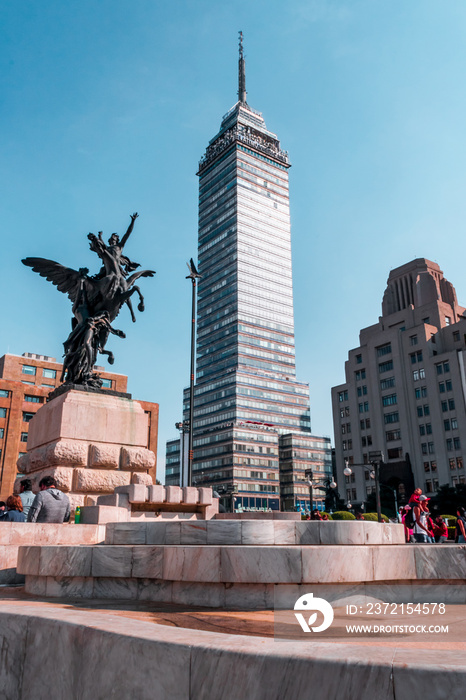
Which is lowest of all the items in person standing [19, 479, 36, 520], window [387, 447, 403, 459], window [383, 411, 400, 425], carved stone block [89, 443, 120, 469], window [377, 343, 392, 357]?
person standing [19, 479, 36, 520]

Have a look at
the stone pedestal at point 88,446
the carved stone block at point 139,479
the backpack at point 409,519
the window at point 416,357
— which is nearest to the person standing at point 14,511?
the stone pedestal at point 88,446

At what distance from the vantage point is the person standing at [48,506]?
758 cm

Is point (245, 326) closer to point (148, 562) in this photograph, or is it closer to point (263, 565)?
point (148, 562)

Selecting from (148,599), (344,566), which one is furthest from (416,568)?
(148,599)

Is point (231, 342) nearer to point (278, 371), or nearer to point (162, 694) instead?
point (278, 371)

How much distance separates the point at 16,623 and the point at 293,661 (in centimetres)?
205

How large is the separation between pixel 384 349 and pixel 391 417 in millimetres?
10454

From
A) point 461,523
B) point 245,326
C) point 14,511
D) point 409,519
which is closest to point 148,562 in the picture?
point 14,511

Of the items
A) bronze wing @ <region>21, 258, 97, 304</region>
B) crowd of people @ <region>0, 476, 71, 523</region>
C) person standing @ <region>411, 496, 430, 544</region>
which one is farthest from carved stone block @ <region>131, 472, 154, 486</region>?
person standing @ <region>411, 496, 430, 544</region>

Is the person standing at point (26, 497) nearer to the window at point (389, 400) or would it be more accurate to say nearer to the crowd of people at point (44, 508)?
the crowd of people at point (44, 508)

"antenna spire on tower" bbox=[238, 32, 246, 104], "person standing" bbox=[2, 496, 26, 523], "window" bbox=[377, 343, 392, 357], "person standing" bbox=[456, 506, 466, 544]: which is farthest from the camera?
"antenna spire on tower" bbox=[238, 32, 246, 104]

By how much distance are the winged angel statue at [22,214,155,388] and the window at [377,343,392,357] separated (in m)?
71.1

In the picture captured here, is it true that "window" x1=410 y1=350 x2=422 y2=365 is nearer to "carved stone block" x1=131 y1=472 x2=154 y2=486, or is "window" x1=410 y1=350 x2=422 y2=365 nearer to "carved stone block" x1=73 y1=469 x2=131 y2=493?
"carved stone block" x1=131 y1=472 x2=154 y2=486

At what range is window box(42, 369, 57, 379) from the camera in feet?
237
